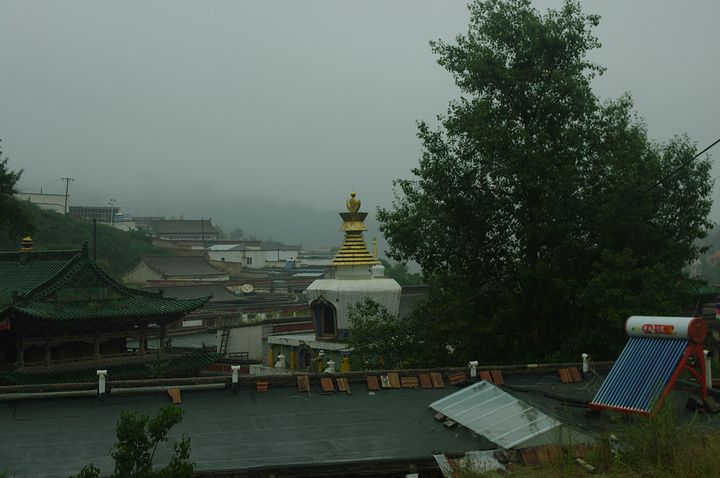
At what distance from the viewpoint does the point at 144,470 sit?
8156mm

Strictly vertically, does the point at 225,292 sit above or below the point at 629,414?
above

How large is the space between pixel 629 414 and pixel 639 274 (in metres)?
9.27

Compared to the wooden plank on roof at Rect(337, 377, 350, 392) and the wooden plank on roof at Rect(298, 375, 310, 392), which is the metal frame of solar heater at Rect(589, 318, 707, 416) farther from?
the wooden plank on roof at Rect(298, 375, 310, 392)

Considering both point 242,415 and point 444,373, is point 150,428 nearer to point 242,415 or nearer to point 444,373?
point 242,415

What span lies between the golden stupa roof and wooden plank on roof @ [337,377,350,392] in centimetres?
1385

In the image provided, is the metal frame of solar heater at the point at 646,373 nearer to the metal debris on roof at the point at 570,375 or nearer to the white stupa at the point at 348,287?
the metal debris on roof at the point at 570,375

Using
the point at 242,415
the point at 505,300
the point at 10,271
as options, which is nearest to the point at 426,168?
the point at 505,300

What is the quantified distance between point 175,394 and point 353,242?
1615 cm

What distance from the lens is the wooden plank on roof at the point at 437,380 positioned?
583 inches

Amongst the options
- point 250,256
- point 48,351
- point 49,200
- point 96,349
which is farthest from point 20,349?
point 250,256

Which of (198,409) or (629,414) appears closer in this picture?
(629,414)

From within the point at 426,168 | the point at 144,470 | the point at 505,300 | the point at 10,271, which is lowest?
the point at 144,470

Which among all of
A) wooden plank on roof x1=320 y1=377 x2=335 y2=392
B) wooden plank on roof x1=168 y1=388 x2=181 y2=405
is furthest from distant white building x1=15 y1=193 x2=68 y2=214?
wooden plank on roof x1=320 y1=377 x2=335 y2=392

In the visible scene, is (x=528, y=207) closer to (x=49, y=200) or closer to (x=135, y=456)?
(x=135, y=456)
